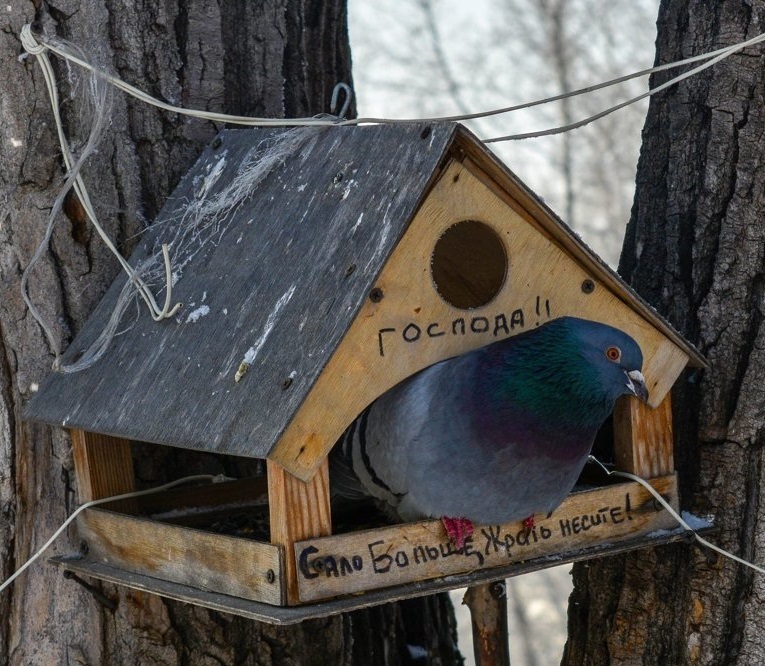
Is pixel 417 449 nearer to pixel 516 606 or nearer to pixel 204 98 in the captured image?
pixel 204 98

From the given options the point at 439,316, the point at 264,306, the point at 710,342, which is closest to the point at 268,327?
the point at 264,306

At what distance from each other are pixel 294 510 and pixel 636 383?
0.81 metres

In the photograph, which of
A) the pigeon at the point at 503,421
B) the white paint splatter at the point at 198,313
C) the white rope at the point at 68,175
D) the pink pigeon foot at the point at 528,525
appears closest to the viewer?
the pigeon at the point at 503,421

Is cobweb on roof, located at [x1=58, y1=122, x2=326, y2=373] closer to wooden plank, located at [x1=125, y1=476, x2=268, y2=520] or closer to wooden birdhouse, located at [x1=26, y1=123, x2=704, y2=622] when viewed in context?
wooden birdhouse, located at [x1=26, y1=123, x2=704, y2=622]

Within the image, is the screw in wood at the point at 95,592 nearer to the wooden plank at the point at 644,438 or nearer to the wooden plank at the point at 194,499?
the wooden plank at the point at 194,499

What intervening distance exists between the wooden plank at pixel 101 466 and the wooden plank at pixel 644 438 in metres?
1.29

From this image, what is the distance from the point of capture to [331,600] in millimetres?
2373

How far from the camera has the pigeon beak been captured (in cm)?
254

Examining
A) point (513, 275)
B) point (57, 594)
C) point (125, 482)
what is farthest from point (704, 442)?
point (57, 594)

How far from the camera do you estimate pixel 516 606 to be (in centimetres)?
1263

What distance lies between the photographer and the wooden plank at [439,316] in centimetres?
234

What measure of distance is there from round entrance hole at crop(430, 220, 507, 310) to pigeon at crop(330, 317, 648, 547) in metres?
0.20

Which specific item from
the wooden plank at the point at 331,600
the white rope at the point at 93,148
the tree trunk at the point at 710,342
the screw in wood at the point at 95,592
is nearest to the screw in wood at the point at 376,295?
the white rope at the point at 93,148

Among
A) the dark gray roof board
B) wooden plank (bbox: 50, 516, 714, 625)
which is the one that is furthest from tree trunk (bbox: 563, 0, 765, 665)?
the dark gray roof board
